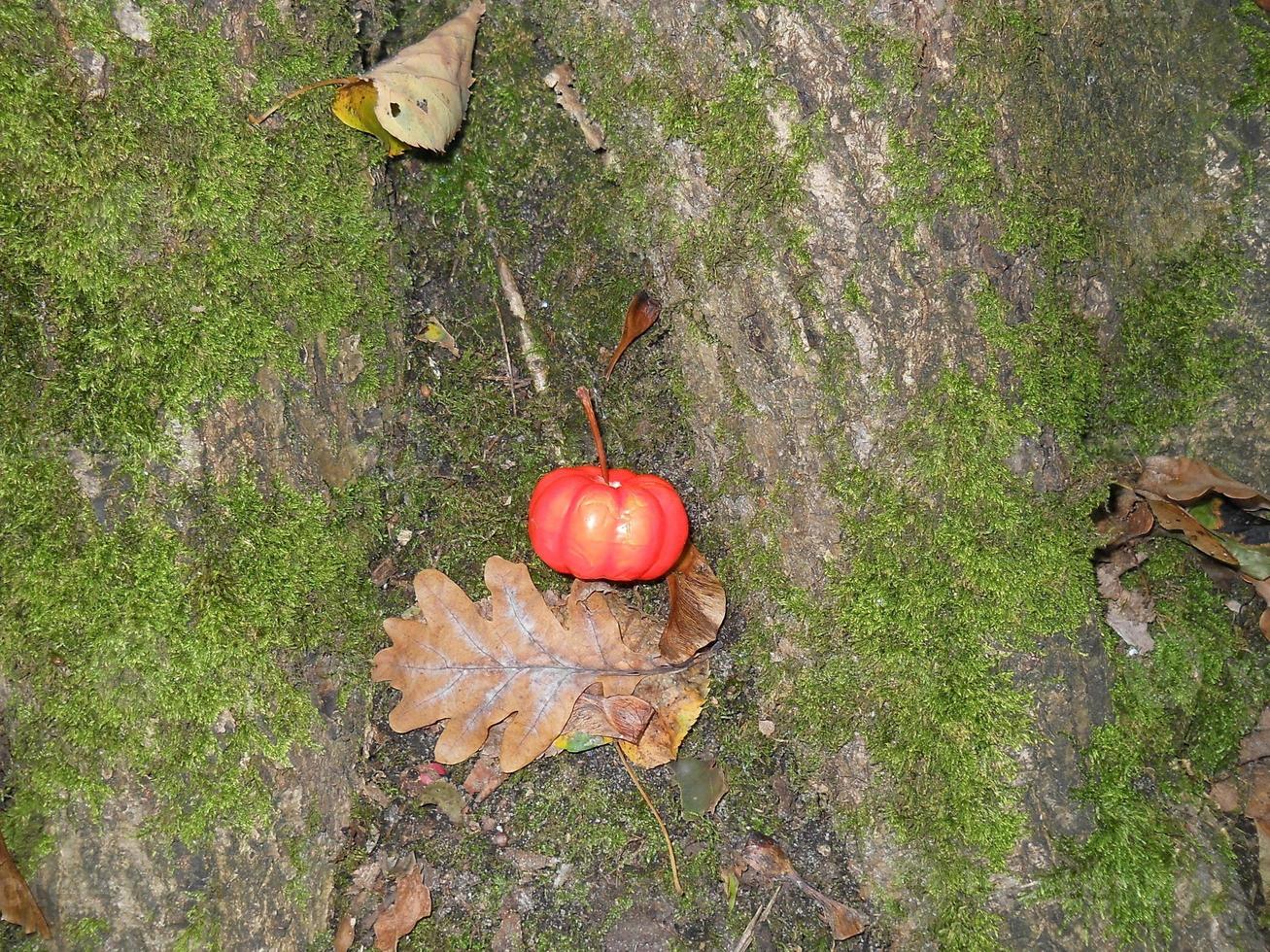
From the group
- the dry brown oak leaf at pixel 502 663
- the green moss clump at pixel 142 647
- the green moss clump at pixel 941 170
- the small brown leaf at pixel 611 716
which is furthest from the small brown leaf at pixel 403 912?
the green moss clump at pixel 941 170

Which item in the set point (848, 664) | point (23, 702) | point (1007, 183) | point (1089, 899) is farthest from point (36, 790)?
point (1007, 183)

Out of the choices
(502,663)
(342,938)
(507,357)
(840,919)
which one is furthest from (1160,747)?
(342,938)

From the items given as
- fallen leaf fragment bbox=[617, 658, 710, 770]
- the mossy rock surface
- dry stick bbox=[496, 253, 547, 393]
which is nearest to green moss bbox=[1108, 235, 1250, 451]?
the mossy rock surface

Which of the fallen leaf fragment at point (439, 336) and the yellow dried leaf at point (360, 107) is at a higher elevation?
the yellow dried leaf at point (360, 107)

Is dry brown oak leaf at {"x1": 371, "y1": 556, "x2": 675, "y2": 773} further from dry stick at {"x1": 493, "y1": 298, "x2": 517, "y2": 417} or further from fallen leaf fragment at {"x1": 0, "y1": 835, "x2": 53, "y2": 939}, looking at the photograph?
fallen leaf fragment at {"x1": 0, "y1": 835, "x2": 53, "y2": 939}

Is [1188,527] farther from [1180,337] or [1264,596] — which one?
[1180,337]

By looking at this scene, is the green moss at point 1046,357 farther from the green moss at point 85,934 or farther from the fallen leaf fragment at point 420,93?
the green moss at point 85,934
